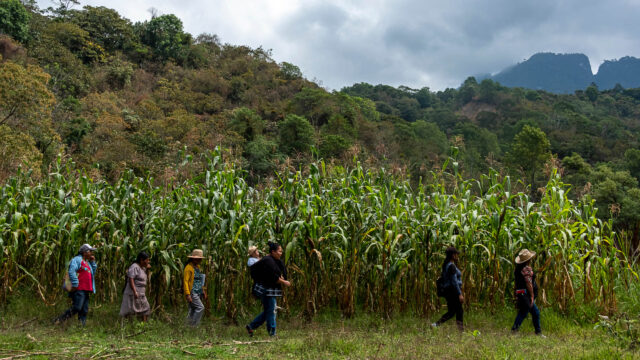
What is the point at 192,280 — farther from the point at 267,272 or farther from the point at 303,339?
the point at 303,339

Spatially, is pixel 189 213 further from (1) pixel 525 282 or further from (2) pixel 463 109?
(2) pixel 463 109

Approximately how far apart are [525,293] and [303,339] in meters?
2.96

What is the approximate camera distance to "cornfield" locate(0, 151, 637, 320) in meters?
6.31

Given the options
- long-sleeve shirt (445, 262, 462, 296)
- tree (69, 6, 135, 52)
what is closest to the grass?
long-sleeve shirt (445, 262, 462, 296)

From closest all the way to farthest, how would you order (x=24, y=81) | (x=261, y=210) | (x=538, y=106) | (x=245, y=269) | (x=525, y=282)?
(x=525, y=282), (x=245, y=269), (x=261, y=210), (x=24, y=81), (x=538, y=106)

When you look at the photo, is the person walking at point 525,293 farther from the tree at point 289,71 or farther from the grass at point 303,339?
the tree at point 289,71

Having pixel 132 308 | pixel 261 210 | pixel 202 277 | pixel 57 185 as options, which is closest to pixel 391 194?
pixel 261 210

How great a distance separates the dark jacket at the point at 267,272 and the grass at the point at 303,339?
0.68m

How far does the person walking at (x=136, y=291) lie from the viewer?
5.98 metres

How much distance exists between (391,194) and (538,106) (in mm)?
67808

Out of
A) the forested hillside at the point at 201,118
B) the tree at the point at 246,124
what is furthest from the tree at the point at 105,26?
the tree at the point at 246,124

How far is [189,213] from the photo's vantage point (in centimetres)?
680

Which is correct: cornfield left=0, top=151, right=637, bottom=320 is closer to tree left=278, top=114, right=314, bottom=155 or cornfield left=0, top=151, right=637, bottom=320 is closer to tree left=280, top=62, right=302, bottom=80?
tree left=278, top=114, right=314, bottom=155

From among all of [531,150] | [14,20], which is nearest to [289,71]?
[14,20]
